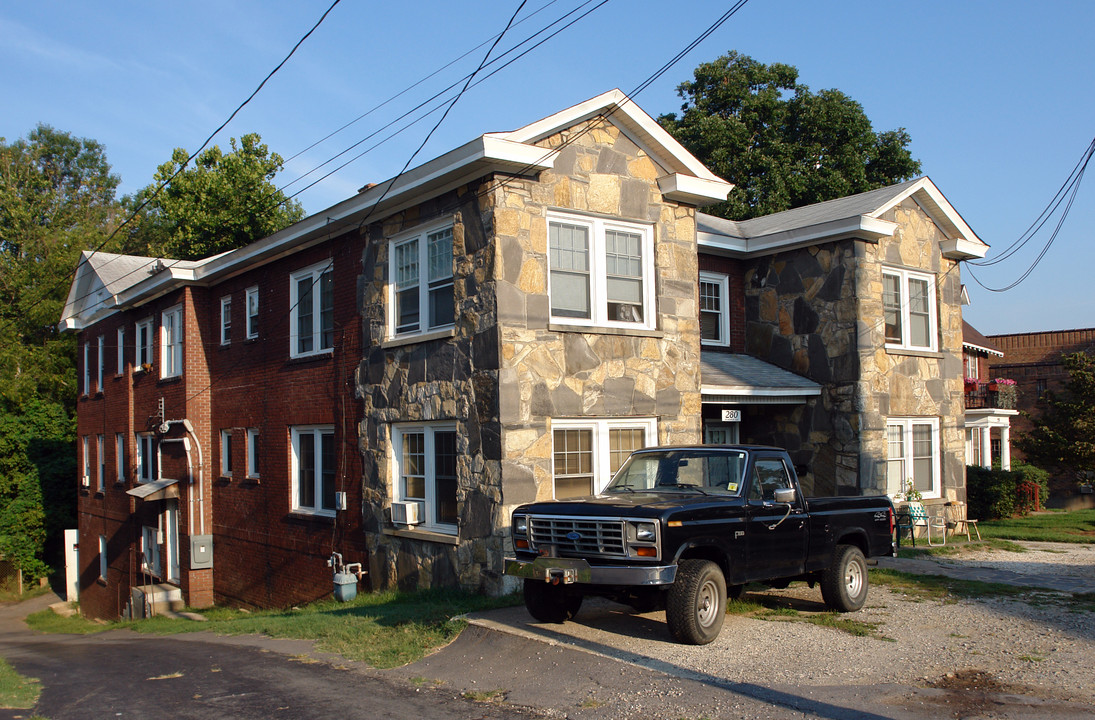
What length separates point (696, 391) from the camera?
576 inches

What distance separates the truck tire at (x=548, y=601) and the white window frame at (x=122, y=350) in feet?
65.0

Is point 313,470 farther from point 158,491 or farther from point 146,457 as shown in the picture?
point 146,457

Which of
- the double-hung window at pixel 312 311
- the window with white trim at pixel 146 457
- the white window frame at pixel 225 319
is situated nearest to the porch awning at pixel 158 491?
the window with white trim at pixel 146 457

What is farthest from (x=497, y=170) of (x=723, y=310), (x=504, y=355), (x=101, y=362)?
(x=101, y=362)

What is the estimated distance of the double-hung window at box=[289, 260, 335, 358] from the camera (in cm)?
1678

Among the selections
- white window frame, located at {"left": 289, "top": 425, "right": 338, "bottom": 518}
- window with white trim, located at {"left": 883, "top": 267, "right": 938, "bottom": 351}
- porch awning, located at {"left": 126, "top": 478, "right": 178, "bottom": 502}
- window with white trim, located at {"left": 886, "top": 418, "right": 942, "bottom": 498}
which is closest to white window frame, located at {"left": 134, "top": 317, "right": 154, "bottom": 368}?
porch awning, located at {"left": 126, "top": 478, "right": 178, "bottom": 502}

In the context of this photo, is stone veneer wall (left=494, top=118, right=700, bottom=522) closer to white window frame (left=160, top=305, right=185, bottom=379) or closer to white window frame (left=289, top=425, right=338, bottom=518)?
white window frame (left=289, top=425, right=338, bottom=518)

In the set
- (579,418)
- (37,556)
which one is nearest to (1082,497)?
(579,418)

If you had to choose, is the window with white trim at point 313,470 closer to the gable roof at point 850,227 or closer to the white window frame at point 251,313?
the white window frame at point 251,313

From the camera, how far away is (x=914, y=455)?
18812mm

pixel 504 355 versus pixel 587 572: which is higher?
pixel 504 355

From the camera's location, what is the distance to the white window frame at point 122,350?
1015 inches

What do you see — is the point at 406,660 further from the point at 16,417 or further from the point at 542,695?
the point at 16,417

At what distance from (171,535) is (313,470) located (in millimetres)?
7778
